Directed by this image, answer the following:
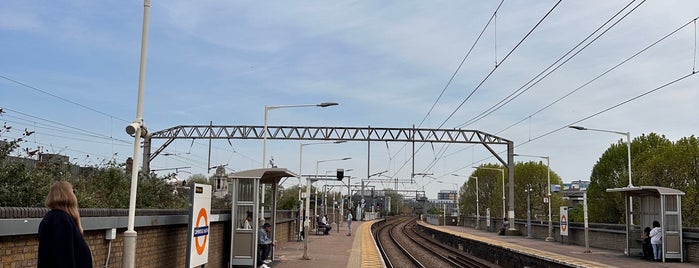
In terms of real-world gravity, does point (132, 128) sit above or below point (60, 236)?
above

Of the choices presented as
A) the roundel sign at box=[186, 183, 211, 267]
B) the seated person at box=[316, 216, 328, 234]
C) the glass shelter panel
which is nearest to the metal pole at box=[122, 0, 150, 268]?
the roundel sign at box=[186, 183, 211, 267]

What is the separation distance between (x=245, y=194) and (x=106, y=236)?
7456 mm

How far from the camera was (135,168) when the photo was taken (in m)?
9.91

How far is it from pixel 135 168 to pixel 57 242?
15.0 feet

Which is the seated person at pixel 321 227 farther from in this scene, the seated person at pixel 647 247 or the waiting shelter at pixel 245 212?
the waiting shelter at pixel 245 212

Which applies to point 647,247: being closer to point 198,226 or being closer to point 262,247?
point 262,247

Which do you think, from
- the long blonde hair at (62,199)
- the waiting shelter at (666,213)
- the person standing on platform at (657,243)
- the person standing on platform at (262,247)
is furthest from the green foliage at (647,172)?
the long blonde hair at (62,199)

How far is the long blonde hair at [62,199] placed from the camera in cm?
555

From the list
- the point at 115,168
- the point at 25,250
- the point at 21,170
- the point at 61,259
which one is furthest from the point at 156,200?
the point at 61,259

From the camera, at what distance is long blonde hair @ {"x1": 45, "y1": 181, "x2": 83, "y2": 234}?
5.55 meters

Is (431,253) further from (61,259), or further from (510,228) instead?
(61,259)

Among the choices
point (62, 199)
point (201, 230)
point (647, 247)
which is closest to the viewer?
point (62, 199)

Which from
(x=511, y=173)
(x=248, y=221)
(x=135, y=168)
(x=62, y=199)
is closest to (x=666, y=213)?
(x=248, y=221)

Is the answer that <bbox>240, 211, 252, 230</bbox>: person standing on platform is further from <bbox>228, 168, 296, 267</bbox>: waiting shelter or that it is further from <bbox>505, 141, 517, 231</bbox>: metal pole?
<bbox>505, 141, 517, 231</bbox>: metal pole
